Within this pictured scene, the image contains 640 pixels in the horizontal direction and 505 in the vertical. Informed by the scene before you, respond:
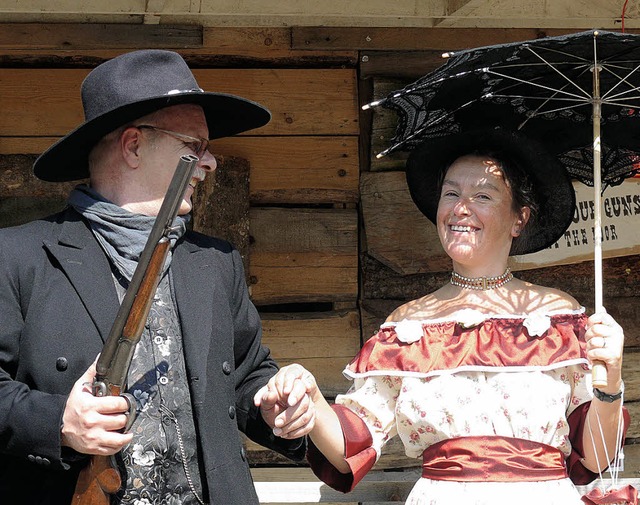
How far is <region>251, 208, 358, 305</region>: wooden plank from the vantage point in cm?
494

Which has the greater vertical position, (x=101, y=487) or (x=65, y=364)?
(x=65, y=364)

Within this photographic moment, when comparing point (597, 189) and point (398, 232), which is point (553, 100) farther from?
point (398, 232)

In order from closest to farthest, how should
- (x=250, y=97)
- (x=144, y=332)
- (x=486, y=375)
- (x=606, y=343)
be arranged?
(x=144, y=332)
(x=606, y=343)
(x=486, y=375)
(x=250, y=97)

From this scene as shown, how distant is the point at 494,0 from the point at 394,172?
3.49 feet

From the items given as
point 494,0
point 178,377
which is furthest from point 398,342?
point 494,0

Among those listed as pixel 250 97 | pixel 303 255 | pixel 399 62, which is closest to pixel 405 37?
pixel 399 62

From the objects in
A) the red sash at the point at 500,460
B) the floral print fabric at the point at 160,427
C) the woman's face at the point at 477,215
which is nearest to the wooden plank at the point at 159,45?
the woman's face at the point at 477,215

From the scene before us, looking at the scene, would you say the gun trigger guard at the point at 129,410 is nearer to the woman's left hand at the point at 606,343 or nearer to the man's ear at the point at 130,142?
the man's ear at the point at 130,142

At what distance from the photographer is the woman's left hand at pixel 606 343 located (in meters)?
3.12

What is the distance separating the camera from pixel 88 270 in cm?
304

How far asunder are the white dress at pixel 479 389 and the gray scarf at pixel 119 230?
895mm

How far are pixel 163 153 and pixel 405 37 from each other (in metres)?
2.07

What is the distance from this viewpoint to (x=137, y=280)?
2.72 metres

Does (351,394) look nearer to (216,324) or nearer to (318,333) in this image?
(216,324)
